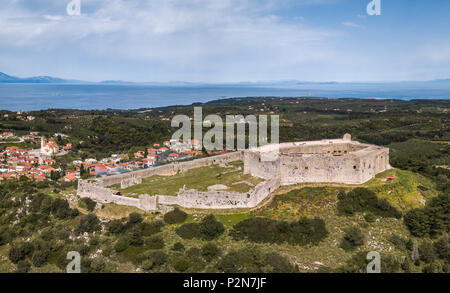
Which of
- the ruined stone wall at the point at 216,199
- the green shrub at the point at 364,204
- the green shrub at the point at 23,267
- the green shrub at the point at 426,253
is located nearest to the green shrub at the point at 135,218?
the ruined stone wall at the point at 216,199

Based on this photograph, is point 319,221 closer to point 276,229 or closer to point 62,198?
point 276,229

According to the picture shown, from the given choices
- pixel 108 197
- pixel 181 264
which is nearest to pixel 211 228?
pixel 181 264

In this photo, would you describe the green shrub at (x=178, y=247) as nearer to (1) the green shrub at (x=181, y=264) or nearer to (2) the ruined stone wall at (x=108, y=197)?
(1) the green shrub at (x=181, y=264)

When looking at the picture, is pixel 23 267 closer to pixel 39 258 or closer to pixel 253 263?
pixel 39 258

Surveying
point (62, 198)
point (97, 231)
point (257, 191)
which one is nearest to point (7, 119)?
point (62, 198)

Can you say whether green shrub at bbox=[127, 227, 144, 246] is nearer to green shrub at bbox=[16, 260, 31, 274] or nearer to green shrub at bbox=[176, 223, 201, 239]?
green shrub at bbox=[176, 223, 201, 239]

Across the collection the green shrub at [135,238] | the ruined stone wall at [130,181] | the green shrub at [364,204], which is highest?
the ruined stone wall at [130,181]
